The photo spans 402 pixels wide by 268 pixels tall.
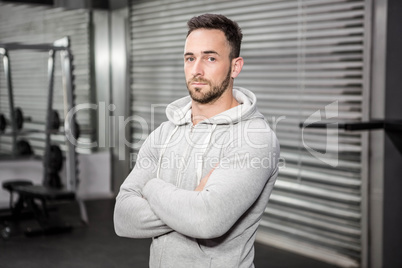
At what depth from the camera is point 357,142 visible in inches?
136

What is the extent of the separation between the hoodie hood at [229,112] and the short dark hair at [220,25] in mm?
166

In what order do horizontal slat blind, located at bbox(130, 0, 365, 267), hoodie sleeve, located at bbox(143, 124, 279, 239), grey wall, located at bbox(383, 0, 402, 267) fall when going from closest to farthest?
1. hoodie sleeve, located at bbox(143, 124, 279, 239)
2. grey wall, located at bbox(383, 0, 402, 267)
3. horizontal slat blind, located at bbox(130, 0, 365, 267)

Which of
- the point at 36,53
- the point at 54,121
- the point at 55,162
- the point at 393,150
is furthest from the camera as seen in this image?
the point at 36,53

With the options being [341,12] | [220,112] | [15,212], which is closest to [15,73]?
[15,212]

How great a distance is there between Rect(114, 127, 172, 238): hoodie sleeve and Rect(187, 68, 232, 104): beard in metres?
0.30

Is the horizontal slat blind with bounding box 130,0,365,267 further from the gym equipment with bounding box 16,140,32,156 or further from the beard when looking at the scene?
the gym equipment with bounding box 16,140,32,156

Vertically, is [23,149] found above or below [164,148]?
below

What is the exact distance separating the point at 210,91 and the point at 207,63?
3.5 inches

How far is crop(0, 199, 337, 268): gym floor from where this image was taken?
3.66 metres

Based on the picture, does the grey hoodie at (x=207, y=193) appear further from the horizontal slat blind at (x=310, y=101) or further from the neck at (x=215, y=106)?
the horizontal slat blind at (x=310, y=101)

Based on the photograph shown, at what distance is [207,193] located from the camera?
144 cm

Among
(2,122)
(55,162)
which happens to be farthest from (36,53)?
(55,162)

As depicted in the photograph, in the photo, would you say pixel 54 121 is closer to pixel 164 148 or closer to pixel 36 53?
pixel 36 53

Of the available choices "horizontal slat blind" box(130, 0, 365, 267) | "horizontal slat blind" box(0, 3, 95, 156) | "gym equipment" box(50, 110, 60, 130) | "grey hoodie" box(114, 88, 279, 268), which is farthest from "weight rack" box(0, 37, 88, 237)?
"grey hoodie" box(114, 88, 279, 268)
